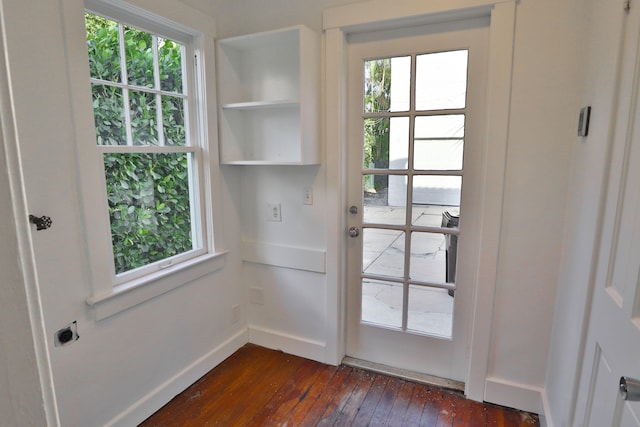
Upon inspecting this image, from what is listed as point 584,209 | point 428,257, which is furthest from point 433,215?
point 584,209

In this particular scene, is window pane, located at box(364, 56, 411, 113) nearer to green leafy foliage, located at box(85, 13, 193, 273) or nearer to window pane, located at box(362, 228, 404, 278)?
window pane, located at box(362, 228, 404, 278)

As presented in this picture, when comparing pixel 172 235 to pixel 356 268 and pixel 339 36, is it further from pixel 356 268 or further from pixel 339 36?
pixel 339 36

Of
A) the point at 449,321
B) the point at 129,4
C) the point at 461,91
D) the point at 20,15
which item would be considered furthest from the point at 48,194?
the point at 449,321

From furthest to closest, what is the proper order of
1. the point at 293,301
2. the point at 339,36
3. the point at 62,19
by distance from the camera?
the point at 293,301 → the point at 339,36 → the point at 62,19

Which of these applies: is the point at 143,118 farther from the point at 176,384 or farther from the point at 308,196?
the point at 176,384

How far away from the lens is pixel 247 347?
2.52 metres

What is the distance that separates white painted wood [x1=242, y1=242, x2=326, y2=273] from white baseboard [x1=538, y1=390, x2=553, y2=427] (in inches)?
51.5

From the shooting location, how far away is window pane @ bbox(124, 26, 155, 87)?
5.57 ft

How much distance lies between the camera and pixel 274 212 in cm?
236

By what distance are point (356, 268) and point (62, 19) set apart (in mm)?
1851

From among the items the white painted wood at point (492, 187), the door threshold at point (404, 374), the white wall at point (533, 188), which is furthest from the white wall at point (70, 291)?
the white painted wood at point (492, 187)

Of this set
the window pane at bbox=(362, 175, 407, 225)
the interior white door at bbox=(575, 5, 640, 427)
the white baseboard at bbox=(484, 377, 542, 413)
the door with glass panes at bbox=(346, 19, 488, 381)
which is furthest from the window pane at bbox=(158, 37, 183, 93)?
the white baseboard at bbox=(484, 377, 542, 413)

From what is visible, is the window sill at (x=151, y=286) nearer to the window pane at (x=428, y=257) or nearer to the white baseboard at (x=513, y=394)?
the window pane at (x=428, y=257)

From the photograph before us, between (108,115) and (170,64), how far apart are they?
1.65 ft
